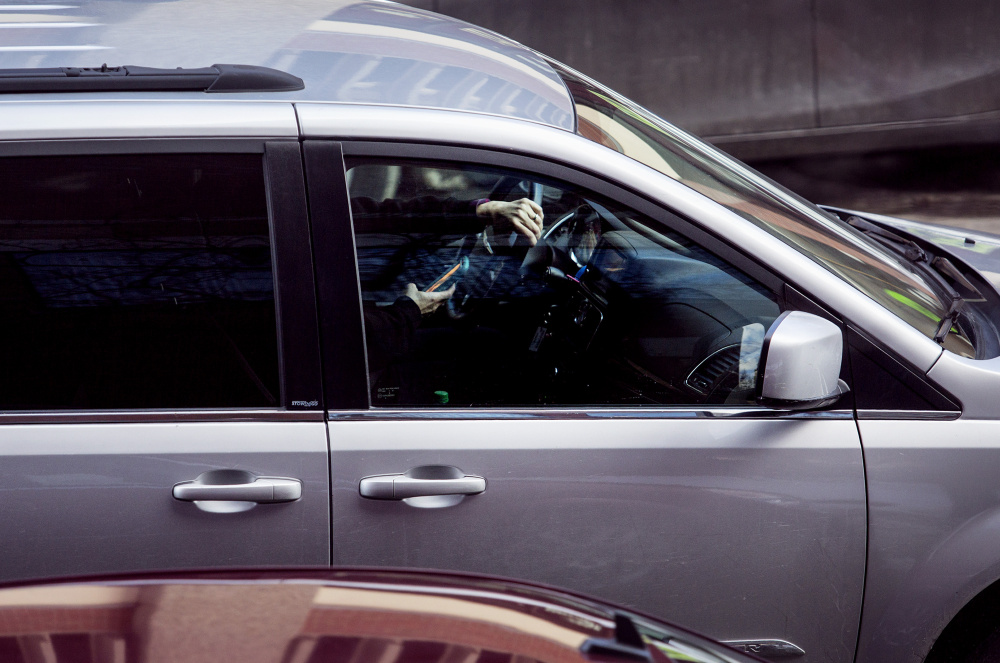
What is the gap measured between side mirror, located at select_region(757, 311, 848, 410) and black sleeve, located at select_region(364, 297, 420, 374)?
0.75 metres

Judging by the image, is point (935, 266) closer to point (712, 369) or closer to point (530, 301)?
point (712, 369)

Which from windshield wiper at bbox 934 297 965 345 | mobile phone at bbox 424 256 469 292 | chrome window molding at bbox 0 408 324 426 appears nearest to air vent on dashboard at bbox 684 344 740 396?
windshield wiper at bbox 934 297 965 345

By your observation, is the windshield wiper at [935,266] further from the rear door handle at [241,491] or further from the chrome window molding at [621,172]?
the rear door handle at [241,491]

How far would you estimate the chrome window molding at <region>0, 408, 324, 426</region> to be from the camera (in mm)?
2002

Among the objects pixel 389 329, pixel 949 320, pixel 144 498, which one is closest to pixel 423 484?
pixel 389 329

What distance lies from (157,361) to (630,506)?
41.3 inches

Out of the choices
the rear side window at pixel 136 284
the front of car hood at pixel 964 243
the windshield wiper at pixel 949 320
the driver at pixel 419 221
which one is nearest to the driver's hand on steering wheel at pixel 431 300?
the driver at pixel 419 221

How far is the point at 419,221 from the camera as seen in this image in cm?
211

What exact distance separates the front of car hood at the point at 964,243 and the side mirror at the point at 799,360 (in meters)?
0.94

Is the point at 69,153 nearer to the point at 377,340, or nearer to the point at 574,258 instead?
the point at 377,340

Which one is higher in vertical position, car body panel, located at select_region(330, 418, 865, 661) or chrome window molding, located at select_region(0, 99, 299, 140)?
chrome window molding, located at select_region(0, 99, 299, 140)

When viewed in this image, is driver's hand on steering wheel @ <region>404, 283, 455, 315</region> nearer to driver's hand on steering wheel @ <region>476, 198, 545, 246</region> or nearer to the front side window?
the front side window

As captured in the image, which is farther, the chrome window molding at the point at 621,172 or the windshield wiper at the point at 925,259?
the windshield wiper at the point at 925,259

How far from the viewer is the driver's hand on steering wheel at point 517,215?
7.03 feet
